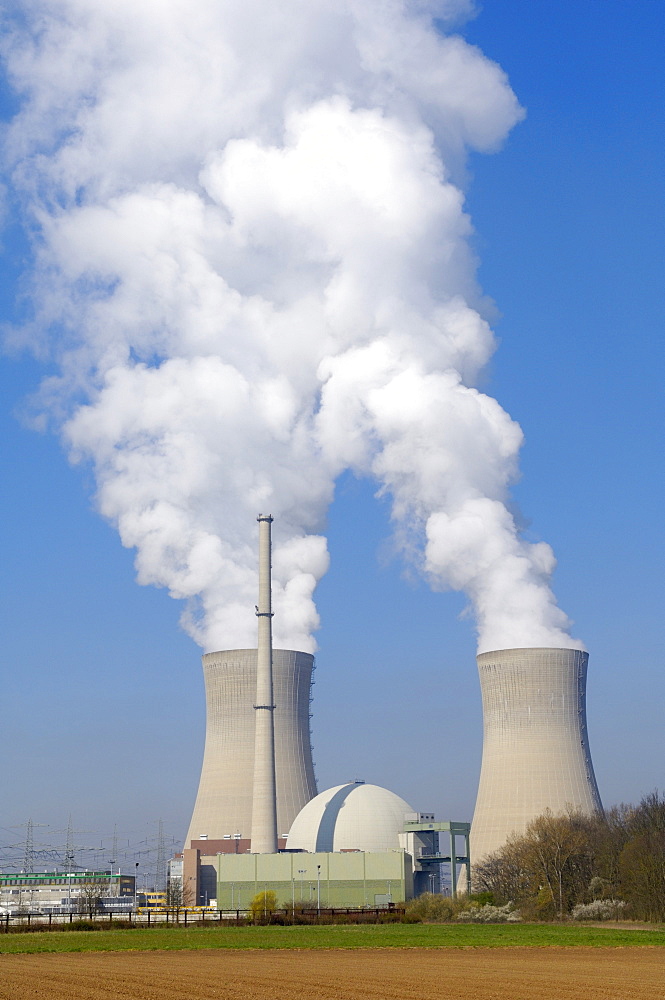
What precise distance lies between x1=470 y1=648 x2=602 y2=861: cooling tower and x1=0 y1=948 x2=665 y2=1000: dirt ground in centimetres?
1858

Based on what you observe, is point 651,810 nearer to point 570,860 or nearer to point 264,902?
point 570,860

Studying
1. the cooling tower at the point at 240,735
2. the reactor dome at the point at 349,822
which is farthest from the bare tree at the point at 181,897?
the reactor dome at the point at 349,822

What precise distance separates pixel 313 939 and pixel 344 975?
381 inches

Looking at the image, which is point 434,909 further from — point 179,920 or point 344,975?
point 344,975

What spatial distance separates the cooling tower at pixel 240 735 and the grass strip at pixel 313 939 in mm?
17057

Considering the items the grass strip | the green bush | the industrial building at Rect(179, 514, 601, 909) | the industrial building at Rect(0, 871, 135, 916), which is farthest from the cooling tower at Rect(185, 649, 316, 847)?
the grass strip

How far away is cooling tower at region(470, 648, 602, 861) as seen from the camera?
39875mm

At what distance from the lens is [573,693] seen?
40531 millimetres

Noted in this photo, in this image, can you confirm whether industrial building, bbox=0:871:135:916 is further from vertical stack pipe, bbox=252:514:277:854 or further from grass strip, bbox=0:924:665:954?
grass strip, bbox=0:924:665:954

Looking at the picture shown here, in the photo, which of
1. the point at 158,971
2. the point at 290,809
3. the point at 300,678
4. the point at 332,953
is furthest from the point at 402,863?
the point at 158,971

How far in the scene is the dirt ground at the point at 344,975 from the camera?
43.0ft

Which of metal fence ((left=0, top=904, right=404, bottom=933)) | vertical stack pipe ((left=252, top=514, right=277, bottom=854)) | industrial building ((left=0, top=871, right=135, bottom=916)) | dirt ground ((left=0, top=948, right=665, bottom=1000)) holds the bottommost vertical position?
industrial building ((left=0, top=871, right=135, bottom=916))

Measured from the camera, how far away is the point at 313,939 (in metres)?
24.8

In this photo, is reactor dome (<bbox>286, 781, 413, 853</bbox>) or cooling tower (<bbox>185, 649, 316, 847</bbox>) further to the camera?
reactor dome (<bbox>286, 781, 413, 853</bbox>)
